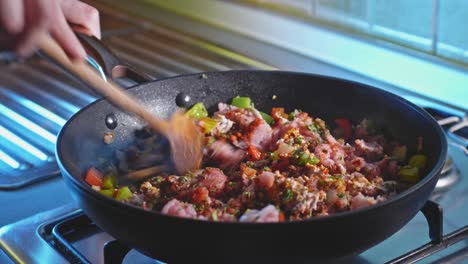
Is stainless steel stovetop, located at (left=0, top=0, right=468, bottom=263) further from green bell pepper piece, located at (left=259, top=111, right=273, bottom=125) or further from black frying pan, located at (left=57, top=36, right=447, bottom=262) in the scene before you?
green bell pepper piece, located at (left=259, top=111, right=273, bottom=125)

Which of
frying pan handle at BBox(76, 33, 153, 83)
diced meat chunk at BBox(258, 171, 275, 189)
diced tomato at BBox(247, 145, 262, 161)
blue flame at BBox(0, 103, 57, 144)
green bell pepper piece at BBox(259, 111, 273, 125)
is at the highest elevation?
frying pan handle at BBox(76, 33, 153, 83)

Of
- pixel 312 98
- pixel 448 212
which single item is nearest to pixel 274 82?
pixel 312 98

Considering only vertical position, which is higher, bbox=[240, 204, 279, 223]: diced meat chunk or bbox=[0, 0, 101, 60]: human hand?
bbox=[0, 0, 101, 60]: human hand

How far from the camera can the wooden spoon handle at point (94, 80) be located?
0.84 meters

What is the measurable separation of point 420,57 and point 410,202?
71cm

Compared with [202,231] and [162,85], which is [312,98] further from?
[202,231]

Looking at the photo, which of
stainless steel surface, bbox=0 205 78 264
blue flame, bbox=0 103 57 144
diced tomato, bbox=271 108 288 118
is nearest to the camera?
stainless steel surface, bbox=0 205 78 264

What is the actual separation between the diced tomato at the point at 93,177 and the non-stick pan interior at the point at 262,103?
0.04ft

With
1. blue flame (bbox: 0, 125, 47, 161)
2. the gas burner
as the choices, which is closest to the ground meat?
the gas burner

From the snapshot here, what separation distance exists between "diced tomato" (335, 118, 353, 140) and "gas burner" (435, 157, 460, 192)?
0.51 ft

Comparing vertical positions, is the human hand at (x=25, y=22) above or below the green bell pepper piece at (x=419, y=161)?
above

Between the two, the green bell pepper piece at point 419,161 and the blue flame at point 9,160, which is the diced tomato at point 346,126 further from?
the blue flame at point 9,160

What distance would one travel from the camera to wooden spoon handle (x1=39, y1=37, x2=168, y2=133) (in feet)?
2.77

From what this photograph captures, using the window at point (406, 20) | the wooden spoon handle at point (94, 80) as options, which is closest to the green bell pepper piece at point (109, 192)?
the wooden spoon handle at point (94, 80)
